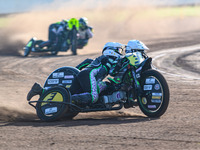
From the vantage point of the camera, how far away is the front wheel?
713 centimetres

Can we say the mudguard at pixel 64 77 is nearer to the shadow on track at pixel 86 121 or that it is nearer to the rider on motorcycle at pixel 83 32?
the shadow on track at pixel 86 121

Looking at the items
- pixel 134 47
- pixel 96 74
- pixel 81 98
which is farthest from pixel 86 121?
pixel 134 47

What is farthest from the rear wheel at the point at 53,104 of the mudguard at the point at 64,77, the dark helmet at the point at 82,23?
the dark helmet at the point at 82,23

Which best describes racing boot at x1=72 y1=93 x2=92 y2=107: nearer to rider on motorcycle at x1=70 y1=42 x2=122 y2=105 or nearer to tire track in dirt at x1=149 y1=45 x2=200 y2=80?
rider on motorcycle at x1=70 y1=42 x2=122 y2=105

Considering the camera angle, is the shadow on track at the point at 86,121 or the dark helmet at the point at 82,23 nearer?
the shadow on track at the point at 86,121

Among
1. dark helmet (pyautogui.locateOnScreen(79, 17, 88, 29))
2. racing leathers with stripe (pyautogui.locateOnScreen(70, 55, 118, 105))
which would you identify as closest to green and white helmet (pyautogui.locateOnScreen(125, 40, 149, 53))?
racing leathers with stripe (pyautogui.locateOnScreen(70, 55, 118, 105))

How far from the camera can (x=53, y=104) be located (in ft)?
24.5

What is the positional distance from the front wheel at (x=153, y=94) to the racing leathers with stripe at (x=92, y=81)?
0.74 metres

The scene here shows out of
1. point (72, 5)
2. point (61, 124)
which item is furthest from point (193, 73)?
point (72, 5)

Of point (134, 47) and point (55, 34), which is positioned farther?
point (55, 34)

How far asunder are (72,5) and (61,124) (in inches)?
1636

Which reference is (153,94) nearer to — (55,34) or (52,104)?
(52,104)

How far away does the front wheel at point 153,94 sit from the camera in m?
7.13

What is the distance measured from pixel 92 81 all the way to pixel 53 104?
0.83 metres
